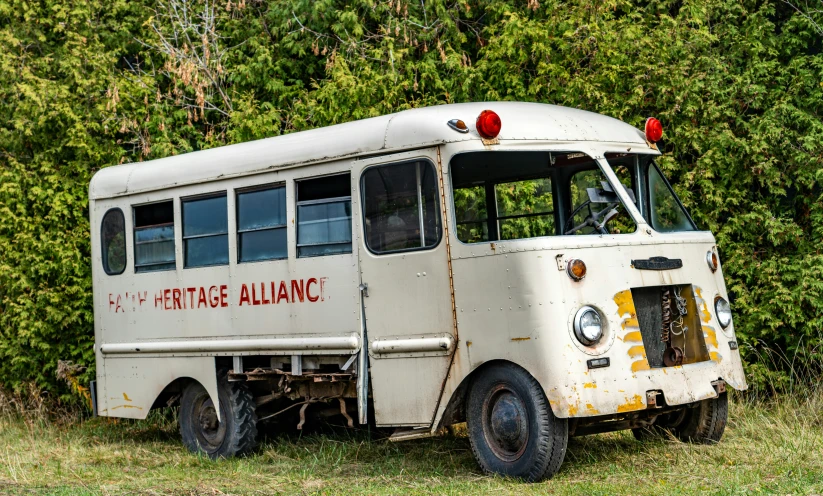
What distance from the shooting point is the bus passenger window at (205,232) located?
9.75 meters

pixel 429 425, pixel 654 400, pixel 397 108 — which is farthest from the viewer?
pixel 397 108

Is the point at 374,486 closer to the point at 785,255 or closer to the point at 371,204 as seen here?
the point at 371,204

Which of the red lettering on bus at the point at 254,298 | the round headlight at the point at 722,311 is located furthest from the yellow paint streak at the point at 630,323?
the red lettering on bus at the point at 254,298

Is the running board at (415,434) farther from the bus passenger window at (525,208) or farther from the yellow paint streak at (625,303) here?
the bus passenger window at (525,208)

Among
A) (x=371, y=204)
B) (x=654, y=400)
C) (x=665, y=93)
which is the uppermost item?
(x=665, y=93)

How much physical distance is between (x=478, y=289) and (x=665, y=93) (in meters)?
4.33

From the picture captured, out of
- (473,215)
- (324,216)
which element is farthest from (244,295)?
(473,215)

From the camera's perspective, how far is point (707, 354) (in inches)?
313

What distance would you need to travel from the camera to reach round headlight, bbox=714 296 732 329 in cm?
819

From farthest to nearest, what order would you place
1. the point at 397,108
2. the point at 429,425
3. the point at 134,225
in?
the point at 397,108 → the point at 134,225 → the point at 429,425

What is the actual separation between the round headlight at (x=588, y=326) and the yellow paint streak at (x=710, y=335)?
1003 mm

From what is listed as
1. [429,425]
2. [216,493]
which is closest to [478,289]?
[429,425]

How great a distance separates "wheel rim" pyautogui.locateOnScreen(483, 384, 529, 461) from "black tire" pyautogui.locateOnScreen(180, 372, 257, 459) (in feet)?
9.37

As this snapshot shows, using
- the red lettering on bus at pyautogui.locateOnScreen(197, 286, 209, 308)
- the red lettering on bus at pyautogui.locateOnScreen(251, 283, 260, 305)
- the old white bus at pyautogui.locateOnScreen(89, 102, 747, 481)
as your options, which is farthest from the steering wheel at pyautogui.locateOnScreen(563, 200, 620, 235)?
the red lettering on bus at pyautogui.locateOnScreen(197, 286, 209, 308)
